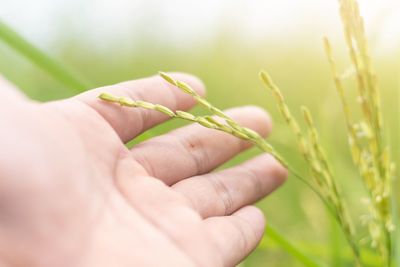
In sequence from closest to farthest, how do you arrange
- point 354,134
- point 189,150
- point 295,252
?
point 354,134
point 295,252
point 189,150

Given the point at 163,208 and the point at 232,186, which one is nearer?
the point at 163,208

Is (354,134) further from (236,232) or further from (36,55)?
(36,55)

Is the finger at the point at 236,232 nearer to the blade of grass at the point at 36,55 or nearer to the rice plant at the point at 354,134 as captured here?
the rice plant at the point at 354,134

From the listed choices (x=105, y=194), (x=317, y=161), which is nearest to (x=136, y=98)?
(x=105, y=194)

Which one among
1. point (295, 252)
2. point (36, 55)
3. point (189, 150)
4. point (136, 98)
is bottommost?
point (295, 252)

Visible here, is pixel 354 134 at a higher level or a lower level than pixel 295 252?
higher

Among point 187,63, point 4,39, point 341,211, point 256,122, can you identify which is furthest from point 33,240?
point 187,63

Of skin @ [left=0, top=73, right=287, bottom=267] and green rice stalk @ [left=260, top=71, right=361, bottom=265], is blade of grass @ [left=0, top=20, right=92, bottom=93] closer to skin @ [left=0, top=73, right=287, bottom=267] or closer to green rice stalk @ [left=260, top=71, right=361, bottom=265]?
skin @ [left=0, top=73, right=287, bottom=267]

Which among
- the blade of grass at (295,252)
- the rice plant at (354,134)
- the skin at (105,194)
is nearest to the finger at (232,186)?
the skin at (105,194)

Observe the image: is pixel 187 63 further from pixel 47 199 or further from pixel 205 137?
pixel 47 199
